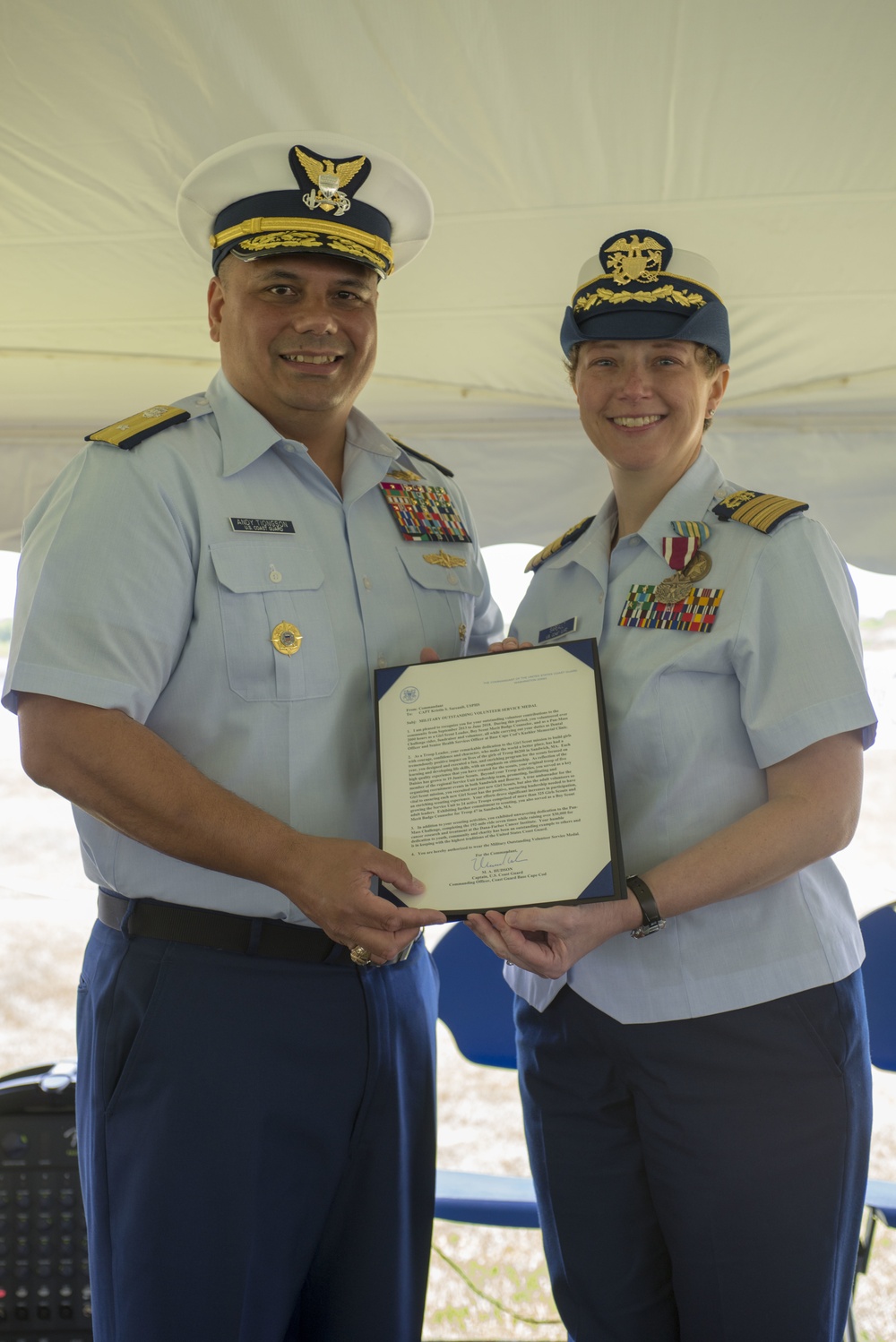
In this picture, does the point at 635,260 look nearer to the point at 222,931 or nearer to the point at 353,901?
the point at 353,901

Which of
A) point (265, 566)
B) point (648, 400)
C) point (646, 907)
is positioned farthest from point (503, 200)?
point (646, 907)

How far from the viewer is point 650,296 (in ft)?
6.37

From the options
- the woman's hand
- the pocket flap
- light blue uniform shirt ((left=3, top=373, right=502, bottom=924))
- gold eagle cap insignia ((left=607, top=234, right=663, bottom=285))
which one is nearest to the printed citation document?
the woman's hand

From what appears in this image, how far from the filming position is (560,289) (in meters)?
2.85

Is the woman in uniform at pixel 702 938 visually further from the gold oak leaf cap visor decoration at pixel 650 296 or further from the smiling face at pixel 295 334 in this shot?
the smiling face at pixel 295 334

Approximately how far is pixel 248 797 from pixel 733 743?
86 centimetres

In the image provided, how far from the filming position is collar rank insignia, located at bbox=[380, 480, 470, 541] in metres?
2.09

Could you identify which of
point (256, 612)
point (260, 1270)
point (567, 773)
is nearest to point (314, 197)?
point (256, 612)

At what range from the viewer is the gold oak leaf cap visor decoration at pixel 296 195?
1894 mm

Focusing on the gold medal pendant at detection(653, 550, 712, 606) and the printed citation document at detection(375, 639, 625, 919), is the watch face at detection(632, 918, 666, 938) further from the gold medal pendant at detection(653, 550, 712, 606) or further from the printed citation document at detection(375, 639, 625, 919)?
the gold medal pendant at detection(653, 550, 712, 606)

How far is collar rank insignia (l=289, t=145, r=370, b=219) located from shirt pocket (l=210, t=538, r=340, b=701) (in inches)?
26.3

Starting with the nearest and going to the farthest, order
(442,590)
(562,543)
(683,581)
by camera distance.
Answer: (683,581) → (442,590) → (562,543)

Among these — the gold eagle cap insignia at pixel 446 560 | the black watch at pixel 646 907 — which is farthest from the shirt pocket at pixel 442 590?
the black watch at pixel 646 907

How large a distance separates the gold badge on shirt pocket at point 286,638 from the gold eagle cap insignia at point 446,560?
0.40 meters
